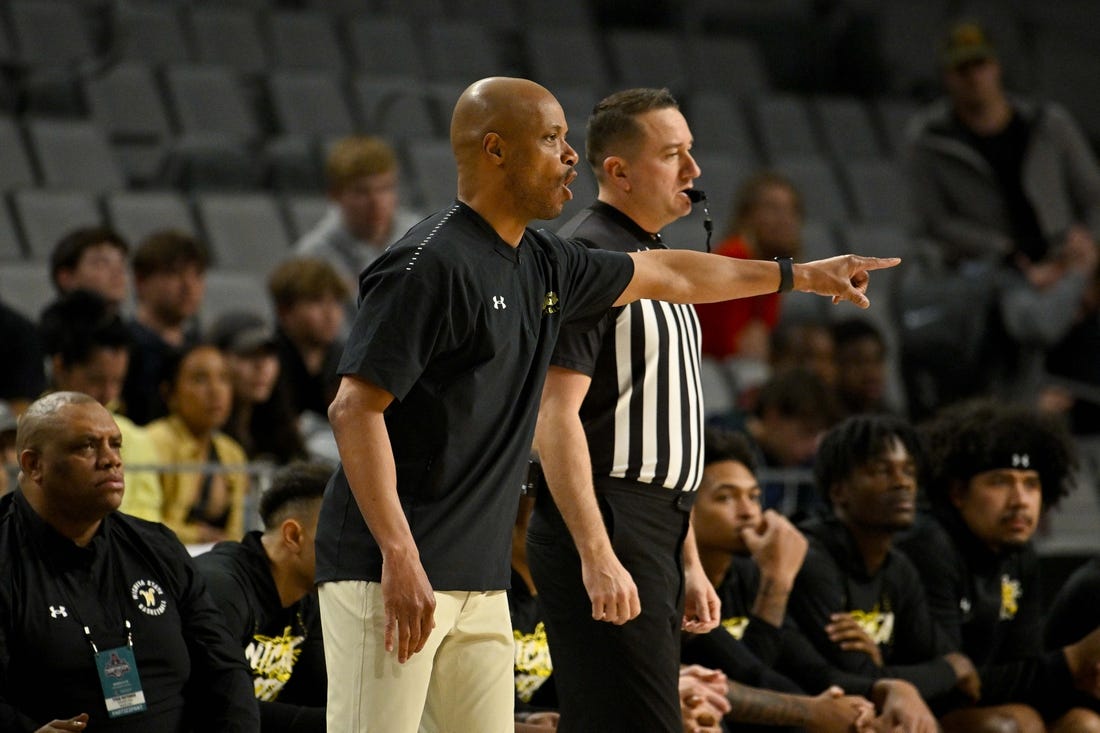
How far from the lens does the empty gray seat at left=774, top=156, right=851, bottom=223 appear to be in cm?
1031

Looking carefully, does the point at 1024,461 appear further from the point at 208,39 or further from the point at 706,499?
the point at 208,39

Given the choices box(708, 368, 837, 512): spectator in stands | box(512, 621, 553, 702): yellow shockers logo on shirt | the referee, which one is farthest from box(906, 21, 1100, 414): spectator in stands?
the referee

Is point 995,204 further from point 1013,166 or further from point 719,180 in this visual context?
point 719,180

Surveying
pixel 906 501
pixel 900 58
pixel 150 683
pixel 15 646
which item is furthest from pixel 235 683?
pixel 900 58

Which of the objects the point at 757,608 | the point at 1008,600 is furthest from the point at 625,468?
the point at 1008,600

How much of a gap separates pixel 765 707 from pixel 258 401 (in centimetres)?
268

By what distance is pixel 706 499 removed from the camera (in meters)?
4.94

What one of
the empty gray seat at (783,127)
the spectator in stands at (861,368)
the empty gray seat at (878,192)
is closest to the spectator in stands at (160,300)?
the spectator in stands at (861,368)

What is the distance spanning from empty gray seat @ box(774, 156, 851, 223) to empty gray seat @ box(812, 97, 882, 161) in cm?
29

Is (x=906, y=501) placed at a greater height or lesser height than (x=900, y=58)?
lesser

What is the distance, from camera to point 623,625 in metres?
3.52

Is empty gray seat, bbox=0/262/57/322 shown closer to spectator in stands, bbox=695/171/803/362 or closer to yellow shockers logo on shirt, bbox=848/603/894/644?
spectator in stands, bbox=695/171/803/362

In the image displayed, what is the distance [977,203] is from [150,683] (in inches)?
212

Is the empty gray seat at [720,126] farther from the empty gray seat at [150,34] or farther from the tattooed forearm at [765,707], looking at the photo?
the tattooed forearm at [765,707]
